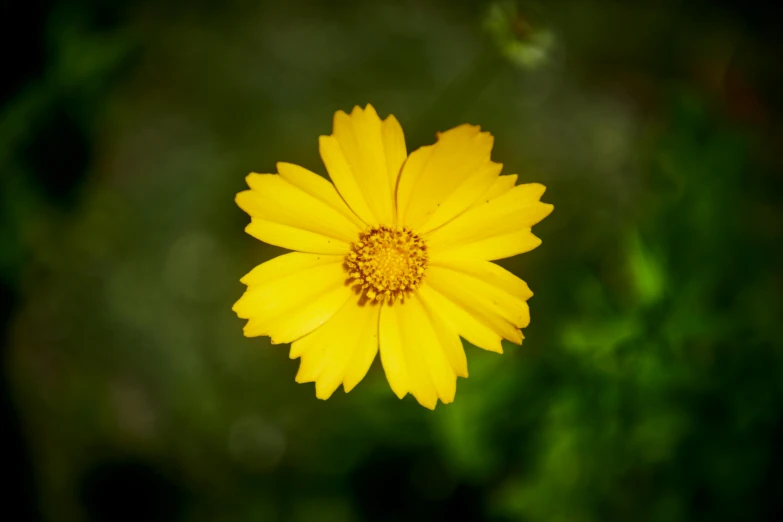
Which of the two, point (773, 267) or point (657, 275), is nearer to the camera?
point (657, 275)

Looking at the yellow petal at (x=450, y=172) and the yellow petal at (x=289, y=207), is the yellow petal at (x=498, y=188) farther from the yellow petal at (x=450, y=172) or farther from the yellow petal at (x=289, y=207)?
the yellow petal at (x=289, y=207)

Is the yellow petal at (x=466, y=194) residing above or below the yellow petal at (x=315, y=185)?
above

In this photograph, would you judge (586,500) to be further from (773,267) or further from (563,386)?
(773,267)

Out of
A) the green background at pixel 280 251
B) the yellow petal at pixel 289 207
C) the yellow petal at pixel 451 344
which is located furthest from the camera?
the green background at pixel 280 251

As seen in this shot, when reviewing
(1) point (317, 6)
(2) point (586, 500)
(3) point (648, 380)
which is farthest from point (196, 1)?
(2) point (586, 500)

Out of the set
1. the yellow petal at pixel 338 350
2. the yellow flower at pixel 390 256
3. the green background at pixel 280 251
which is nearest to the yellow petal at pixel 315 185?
the yellow flower at pixel 390 256

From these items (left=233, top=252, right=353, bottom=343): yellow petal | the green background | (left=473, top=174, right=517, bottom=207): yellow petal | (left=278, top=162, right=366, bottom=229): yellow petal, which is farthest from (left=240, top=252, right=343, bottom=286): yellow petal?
the green background

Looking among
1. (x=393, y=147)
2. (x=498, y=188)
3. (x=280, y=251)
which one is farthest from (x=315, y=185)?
(x=280, y=251)
